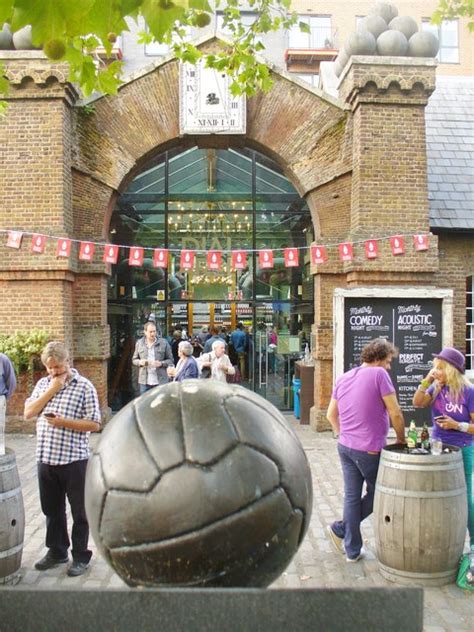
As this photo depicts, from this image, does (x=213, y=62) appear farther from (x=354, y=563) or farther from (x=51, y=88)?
(x=354, y=563)

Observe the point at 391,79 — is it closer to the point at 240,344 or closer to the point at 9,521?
the point at 240,344

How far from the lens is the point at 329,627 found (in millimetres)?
1651

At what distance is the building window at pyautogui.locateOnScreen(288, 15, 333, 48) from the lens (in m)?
33.2

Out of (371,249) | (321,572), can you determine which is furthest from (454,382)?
(371,249)

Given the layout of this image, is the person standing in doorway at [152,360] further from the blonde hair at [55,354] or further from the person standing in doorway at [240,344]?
the blonde hair at [55,354]

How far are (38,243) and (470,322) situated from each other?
8.31 m

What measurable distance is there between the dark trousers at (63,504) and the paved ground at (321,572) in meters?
0.19

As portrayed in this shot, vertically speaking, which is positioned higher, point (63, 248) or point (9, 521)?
point (63, 248)

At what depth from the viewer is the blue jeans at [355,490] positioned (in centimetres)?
494

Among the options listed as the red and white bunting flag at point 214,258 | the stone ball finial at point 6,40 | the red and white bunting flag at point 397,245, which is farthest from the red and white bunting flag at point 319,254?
the stone ball finial at point 6,40

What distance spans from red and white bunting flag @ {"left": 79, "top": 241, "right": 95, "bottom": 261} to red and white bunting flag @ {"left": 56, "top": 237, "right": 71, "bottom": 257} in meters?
0.47

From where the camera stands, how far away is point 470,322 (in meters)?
12.0

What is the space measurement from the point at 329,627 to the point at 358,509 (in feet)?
11.5

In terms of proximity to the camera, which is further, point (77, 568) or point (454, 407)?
point (454, 407)
